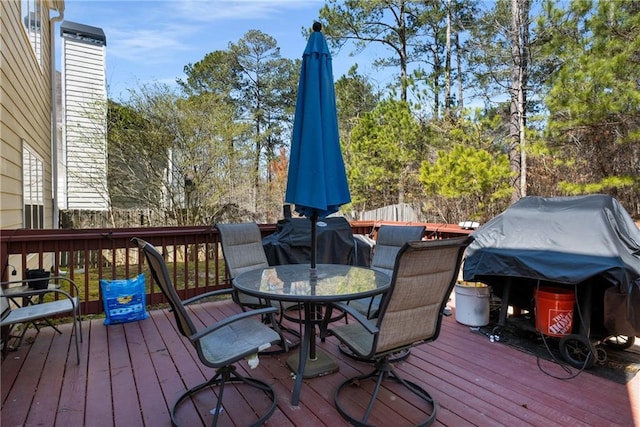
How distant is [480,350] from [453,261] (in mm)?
1443

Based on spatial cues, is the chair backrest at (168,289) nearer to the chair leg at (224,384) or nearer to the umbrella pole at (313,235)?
the chair leg at (224,384)

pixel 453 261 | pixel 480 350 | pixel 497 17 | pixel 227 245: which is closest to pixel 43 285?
pixel 227 245

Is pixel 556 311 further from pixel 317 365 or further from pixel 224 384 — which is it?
pixel 224 384

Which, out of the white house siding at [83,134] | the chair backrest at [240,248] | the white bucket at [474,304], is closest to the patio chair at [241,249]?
the chair backrest at [240,248]

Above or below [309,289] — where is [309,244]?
above

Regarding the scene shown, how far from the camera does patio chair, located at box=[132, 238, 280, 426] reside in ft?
6.36

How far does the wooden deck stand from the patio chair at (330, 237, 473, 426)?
23cm

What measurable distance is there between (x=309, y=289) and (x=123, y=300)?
2386mm

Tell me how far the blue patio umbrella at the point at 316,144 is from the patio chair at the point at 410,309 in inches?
35.5

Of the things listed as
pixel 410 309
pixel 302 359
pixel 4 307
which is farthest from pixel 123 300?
pixel 410 309

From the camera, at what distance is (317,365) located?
2.81 m

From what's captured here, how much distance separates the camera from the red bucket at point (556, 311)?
3.01 m

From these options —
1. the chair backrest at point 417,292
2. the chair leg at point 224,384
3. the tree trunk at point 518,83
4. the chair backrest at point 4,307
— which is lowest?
the chair leg at point 224,384

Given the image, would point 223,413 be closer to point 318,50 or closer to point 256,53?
point 318,50
